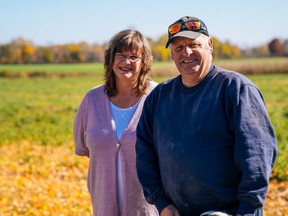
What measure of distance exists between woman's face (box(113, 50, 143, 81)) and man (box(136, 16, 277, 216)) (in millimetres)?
719

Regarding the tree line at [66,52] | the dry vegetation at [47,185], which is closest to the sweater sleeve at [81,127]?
the dry vegetation at [47,185]

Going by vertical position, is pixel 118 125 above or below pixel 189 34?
below

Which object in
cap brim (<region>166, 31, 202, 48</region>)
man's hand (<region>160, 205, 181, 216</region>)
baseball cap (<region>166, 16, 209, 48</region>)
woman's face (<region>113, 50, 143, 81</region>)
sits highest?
baseball cap (<region>166, 16, 209, 48</region>)

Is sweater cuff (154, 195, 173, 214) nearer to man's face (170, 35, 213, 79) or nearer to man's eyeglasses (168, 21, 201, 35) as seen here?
man's face (170, 35, 213, 79)

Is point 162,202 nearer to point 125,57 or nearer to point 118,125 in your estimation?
point 118,125

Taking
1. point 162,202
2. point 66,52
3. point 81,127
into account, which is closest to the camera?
point 162,202

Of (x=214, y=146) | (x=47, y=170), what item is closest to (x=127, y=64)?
(x=214, y=146)

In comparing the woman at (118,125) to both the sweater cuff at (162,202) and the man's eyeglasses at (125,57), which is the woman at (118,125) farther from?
the sweater cuff at (162,202)

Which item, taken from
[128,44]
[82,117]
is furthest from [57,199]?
[128,44]

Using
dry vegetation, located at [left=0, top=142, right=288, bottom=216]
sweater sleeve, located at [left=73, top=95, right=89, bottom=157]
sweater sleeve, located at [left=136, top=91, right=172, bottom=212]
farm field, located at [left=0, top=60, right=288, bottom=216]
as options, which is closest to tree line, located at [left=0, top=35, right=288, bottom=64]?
farm field, located at [left=0, top=60, right=288, bottom=216]

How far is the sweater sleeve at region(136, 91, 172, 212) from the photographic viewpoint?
2916 mm

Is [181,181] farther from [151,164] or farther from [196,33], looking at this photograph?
[196,33]

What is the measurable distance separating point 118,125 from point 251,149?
145 centimetres

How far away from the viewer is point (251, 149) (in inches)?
95.3
